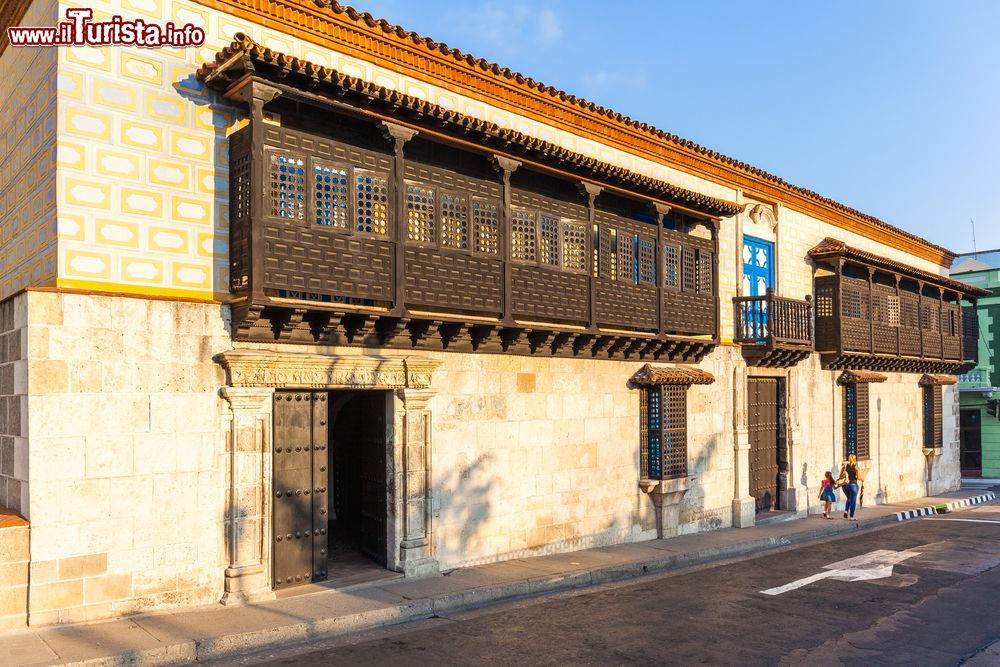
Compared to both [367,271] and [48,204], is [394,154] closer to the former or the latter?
[367,271]

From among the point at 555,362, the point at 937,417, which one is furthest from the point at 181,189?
the point at 937,417

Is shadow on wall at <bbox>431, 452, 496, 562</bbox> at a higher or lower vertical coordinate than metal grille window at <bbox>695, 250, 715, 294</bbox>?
lower

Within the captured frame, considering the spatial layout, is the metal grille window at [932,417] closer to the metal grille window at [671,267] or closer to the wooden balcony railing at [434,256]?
the wooden balcony railing at [434,256]

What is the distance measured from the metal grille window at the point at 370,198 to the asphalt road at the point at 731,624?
484 cm

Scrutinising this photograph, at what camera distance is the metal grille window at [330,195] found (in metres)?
9.27

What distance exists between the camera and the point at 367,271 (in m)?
9.52

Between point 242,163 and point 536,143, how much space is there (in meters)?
4.33

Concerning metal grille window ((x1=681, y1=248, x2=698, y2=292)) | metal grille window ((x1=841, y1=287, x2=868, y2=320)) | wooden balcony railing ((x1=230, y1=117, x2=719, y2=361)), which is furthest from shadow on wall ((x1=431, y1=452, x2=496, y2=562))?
metal grille window ((x1=841, y1=287, x2=868, y2=320))

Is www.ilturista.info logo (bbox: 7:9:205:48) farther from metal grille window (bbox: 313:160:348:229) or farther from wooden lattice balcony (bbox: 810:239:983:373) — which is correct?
wooden lattice balcony (bbox: 810:239:983:373)

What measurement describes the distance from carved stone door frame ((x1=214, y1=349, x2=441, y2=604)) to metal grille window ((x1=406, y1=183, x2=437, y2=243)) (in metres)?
1.66

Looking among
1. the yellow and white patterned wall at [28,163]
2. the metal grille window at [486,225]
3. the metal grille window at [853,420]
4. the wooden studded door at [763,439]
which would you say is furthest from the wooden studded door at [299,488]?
the metal grille window at [853,420]

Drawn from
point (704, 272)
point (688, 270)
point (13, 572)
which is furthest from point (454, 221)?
point (13, 572)

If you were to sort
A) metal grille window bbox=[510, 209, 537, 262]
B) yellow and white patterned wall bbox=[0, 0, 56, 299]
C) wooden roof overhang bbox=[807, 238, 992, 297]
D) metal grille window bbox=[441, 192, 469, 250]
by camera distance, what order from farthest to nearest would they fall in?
→ wooden roof overhang bbox=[807, 238, 992, 297] < metal grille window bbox=[510, 209, 537, 262] < metal grille window bbox=[441, 192, 469, 250] < yellow and white patterned wall bbox=[0, 0, 56, 299]

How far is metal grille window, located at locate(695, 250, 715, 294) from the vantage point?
1497 centimetres
